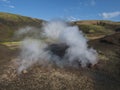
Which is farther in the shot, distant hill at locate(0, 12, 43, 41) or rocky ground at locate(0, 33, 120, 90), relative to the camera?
distant hill at locate(0, 12, 43, 41)

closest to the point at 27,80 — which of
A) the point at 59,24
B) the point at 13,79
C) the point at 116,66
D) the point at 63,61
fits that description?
the point at 13,79

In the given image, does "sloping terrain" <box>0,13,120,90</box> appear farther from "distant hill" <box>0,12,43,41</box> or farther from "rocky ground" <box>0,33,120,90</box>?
"distant hill" <box>0,12,43,41</box>

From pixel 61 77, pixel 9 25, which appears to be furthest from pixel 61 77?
pixel 9 25

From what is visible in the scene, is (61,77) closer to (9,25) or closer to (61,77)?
(61,77)

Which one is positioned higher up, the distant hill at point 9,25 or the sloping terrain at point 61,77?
the distant hill at point 9,25

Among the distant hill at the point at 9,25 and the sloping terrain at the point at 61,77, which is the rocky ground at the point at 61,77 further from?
the distant hill at the point at 9,25

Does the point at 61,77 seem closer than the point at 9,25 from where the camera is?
Yes

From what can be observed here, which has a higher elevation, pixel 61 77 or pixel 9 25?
pixel 9 25

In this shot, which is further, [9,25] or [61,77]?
[9,25]

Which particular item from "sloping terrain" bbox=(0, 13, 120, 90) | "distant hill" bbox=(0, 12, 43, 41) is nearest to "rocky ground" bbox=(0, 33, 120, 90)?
"sloping terrain" bbox=(0, 13, 120, 90)

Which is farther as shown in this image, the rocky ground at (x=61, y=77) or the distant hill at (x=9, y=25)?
the distant hill at (x=9, y=25)

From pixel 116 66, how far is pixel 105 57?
3.94 metres

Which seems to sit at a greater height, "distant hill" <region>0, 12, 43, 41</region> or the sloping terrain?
"distant hill" <region>0, 12, 43, 41</region>

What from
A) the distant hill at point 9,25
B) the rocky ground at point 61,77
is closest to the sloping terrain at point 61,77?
the rocky ground at point 61,77
